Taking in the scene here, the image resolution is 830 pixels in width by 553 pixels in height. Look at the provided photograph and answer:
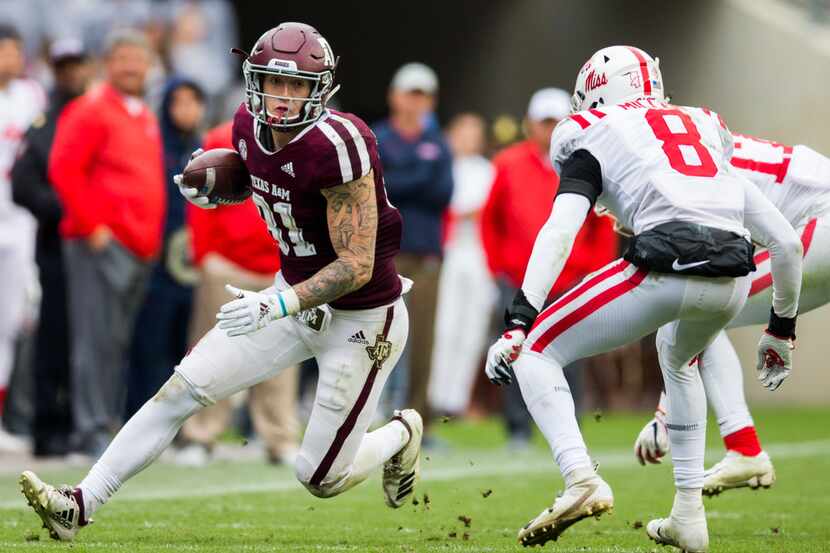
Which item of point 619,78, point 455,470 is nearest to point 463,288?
point 455,470

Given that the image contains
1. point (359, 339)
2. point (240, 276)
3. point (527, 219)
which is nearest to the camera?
point (359, 339)

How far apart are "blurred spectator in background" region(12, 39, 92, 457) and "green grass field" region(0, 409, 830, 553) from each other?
72 cm

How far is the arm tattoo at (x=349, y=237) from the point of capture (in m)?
4.96

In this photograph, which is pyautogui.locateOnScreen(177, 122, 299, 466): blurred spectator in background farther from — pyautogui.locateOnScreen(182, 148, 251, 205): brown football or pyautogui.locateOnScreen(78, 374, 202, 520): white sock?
pyautogui.locateOnScreen(78, 374, 202, 520): white sock

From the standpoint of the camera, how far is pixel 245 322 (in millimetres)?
4746

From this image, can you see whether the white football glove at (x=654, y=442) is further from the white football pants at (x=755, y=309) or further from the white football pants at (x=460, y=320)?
the white football pants at (x=460, y=320)

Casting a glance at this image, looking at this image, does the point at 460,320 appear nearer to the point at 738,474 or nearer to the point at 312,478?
the point at 738,474

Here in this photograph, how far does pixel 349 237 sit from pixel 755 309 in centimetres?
189

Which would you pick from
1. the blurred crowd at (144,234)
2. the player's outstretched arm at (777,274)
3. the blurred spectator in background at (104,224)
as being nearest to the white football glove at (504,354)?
the player's outstretched arm at (777,274)

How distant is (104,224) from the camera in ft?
27.7

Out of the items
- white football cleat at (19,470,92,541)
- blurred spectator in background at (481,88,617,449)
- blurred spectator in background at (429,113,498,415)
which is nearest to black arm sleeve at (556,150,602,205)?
white football cleat at (19,470,92,541)

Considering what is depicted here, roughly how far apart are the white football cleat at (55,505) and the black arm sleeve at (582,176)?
1854 mm

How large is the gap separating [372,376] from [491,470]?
3.06 metres

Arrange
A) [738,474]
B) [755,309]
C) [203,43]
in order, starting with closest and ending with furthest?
[738,474] → [755,309] → [203,43]
